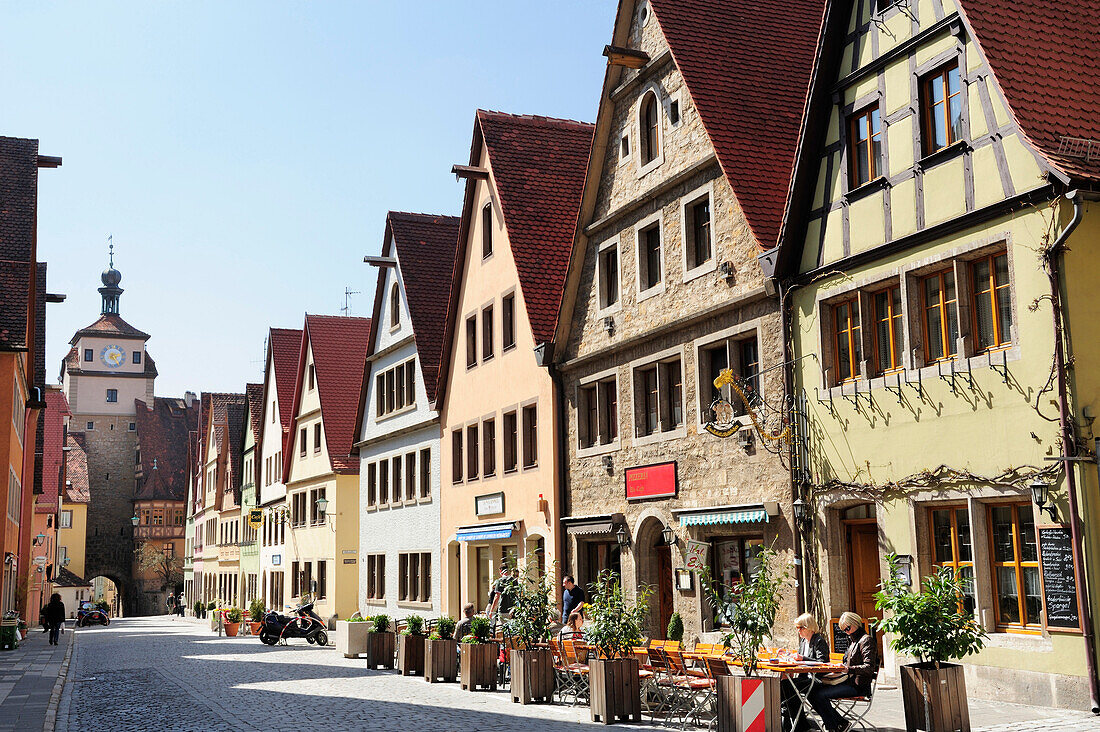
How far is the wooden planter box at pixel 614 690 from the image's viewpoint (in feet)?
44.0

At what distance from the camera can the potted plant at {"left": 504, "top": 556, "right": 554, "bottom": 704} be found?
51.9 feet

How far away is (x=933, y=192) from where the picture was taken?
1537cm

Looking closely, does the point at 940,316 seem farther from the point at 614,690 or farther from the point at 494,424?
the point at 494,424

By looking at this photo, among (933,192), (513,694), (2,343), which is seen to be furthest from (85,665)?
(933,192)

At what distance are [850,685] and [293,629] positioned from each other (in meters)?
25.5

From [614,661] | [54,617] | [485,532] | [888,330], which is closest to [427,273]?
[485,532]

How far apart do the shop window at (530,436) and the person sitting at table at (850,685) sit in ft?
50.9

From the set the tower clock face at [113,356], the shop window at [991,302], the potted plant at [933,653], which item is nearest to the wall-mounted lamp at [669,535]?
the shop window at [991,302]

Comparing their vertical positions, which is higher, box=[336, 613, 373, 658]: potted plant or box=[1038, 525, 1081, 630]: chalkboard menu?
box=[1038, 525, 1081, 630]: chalkboard menu

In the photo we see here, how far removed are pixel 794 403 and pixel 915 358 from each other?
8.59ft

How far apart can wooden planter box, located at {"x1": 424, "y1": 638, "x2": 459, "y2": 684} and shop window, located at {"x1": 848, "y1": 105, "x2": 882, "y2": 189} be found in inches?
382

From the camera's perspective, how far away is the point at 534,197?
29.5m

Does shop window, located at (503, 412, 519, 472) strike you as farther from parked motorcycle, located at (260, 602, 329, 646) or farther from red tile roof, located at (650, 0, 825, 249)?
red tile roof, located at (650, 0, 825, 249)

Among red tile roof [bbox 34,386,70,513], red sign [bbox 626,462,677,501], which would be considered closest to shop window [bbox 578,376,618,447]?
red sign [bbox 626,462,677,501]
